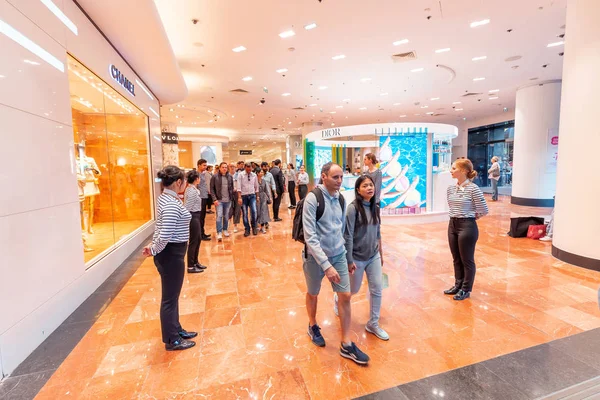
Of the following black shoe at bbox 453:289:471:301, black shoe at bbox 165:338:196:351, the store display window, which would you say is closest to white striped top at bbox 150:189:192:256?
black shoe at bbox 165:338:196:351

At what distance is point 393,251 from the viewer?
5.28m

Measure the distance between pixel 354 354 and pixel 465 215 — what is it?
1965mm

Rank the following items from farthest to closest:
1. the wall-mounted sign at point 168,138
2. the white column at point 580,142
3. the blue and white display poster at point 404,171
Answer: the wall-mounted sign at point 168,138, the blue and white display poster at point 404,171, the white column at point 580,142

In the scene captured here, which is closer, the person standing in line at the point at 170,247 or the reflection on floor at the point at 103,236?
the person standing in line at the point at 170,247

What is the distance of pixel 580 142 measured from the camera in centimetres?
424

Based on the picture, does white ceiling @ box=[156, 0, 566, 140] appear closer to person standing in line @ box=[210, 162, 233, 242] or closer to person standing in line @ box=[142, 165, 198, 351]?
person standing in line @ box=[210, 162, 233, 242]

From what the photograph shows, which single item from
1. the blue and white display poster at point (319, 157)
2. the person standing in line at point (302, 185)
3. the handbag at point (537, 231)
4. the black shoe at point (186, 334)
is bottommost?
the black shoe at point (186, 334)

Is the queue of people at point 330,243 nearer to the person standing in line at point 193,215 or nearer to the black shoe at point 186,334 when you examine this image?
the black shoe at point 186,334

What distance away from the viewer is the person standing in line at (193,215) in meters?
4.17

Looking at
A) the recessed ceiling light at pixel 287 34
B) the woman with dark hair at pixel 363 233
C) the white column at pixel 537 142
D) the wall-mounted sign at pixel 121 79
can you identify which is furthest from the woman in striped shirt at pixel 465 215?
the white column at pixel 537 142

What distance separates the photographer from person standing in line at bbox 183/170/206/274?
13.7 feet

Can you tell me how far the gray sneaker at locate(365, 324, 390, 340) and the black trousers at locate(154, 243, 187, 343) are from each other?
1710 mm

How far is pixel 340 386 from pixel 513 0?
6678 mm

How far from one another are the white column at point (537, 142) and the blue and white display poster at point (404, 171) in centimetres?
588
